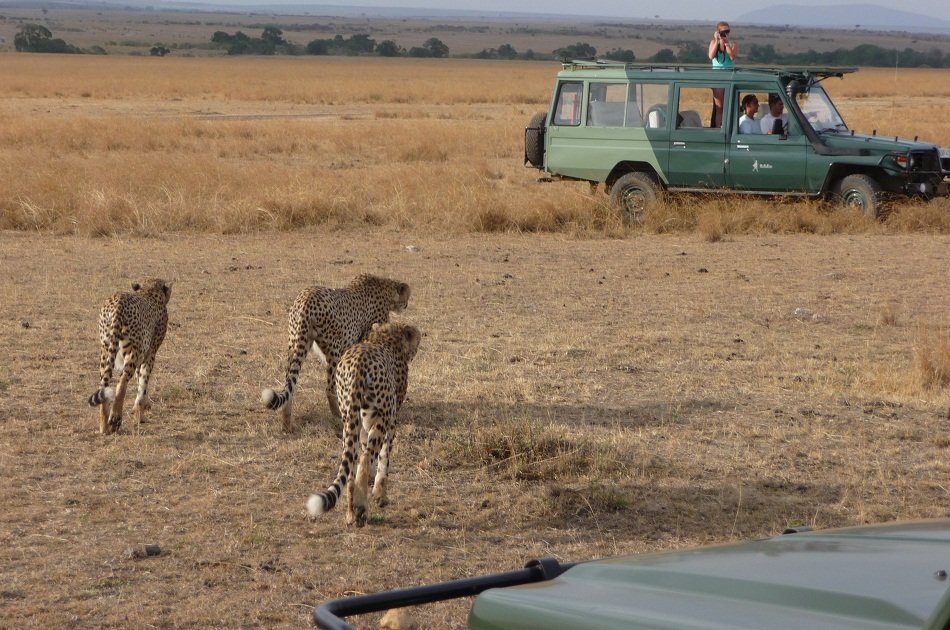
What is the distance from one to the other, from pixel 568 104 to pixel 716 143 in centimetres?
201

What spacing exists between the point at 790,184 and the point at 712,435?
7.95m

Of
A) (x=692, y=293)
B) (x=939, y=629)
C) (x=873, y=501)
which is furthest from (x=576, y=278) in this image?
(x=939, y=629)

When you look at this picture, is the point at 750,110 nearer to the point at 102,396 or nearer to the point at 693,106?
the point at 693,106

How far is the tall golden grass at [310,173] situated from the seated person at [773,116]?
92 cm

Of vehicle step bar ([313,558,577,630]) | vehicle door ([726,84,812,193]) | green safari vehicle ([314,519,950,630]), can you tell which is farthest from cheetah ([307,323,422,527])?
vehicle door ([726,84,812,193])

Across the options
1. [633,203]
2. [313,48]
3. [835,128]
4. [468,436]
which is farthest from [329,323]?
[313,48]

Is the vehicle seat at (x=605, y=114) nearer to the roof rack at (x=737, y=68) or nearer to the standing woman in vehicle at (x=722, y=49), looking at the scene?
the roof rack at (x=737, y=68)

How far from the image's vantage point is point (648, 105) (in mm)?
14602

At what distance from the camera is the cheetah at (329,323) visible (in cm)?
675

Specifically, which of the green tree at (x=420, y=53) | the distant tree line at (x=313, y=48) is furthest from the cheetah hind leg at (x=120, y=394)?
the green tree at (x=420, y=53)

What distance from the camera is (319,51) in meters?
116

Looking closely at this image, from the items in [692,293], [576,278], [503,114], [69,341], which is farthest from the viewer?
[503,114]

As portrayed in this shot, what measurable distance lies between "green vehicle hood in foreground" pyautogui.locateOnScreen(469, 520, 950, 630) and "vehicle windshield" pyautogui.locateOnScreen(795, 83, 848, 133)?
1262 centimetres

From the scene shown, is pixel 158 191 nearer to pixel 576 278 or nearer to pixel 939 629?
pixel 576 278
